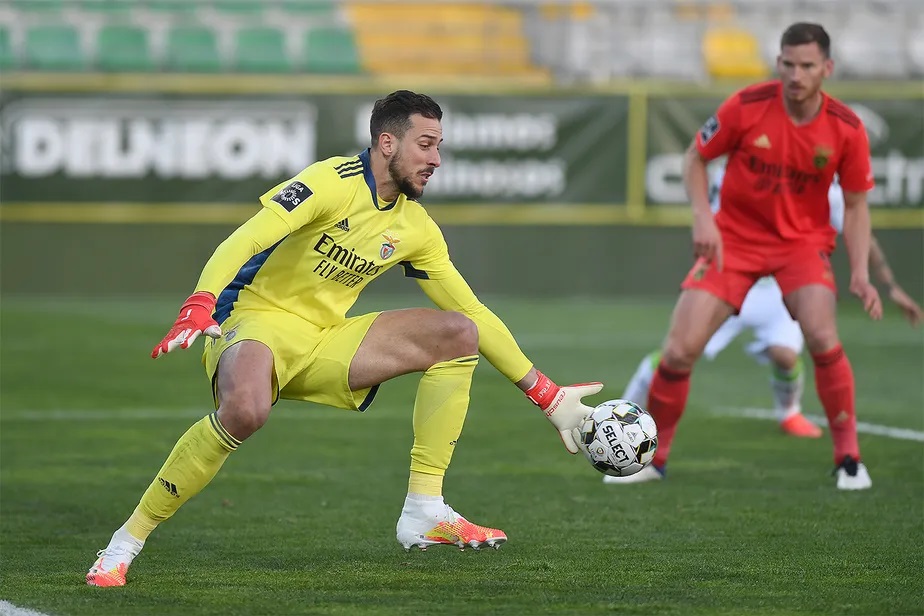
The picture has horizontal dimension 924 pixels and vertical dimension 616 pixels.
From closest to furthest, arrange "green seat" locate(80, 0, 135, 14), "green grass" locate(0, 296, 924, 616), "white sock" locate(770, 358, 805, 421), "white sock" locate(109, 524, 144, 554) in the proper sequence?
"green grass" locate(0, 296, 924, 616)
"white sock" locate(109, 524, 144, 554)
"white sock" locate(770, 358, 805, 421)
"green seat" locate(80, 0, 135, 14)

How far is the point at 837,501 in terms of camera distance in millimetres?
6781

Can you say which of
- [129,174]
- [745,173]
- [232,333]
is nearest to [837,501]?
[745,173]

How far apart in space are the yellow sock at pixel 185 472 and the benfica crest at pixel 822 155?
3452mm

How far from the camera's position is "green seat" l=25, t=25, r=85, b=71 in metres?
19.1

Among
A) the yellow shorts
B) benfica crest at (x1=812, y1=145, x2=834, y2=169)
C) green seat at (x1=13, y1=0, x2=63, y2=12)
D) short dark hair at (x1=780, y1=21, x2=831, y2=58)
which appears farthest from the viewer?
green seat at (x1=13, y1=0, x2=63, y2=12)

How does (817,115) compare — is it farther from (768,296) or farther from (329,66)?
(329,66)

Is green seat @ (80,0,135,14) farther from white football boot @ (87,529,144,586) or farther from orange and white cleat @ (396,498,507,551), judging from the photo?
white football boot @ (87,529,144,586)

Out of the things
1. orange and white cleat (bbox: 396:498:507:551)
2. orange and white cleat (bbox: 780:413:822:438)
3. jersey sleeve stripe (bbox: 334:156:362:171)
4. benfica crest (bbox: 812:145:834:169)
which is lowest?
orange and white cleat (bbox: 780:413:822:438)

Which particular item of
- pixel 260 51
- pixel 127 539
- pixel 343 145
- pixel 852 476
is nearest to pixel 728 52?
pixel 343 145

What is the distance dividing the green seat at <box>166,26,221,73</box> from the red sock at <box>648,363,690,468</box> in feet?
39.8

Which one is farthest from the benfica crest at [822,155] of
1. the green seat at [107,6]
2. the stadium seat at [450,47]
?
the green seat at [107,6]

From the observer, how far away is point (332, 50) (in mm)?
20375

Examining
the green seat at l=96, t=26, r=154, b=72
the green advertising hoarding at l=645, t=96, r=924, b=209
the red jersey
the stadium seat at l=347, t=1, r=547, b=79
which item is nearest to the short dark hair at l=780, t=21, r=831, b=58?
the red jersey

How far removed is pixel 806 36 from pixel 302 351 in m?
2.96
